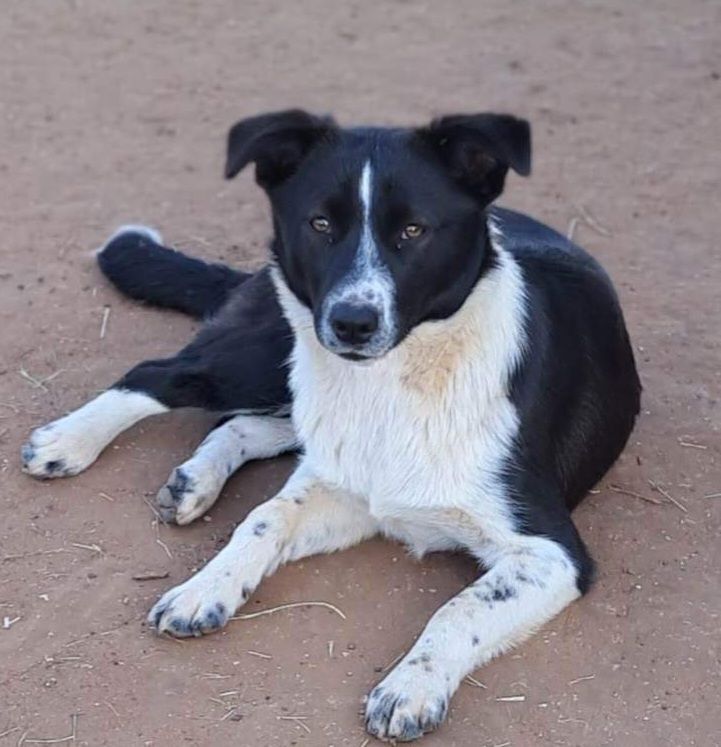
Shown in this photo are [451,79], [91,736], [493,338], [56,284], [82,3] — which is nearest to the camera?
[91,736]

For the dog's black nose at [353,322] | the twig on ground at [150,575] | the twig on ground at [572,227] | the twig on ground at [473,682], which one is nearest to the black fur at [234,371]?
the twig on ground at [150,575]

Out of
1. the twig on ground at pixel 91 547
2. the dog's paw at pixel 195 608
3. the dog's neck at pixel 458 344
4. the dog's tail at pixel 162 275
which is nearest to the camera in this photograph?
the dog's paw at pixel 195 608

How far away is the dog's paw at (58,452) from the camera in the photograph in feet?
15.9

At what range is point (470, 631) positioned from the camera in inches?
158

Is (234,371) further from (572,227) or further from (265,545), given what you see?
(572,227)

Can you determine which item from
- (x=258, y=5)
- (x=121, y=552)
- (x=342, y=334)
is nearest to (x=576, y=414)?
(x=342, y=334)

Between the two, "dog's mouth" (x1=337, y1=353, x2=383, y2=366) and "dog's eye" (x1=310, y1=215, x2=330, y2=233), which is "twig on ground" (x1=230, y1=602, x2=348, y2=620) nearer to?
"dog's mouth" (x1=337, y1=353, x2=383, y2=366)

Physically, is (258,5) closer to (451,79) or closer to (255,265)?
(451,79)

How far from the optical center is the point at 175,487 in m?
4.68

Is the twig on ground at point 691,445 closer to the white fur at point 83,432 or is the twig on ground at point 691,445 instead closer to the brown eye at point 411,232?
the brown eye at point 411,232

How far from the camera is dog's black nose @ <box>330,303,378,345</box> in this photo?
390cm

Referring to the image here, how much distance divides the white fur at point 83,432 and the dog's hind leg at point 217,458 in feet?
0.85

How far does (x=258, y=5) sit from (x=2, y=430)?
511 cm

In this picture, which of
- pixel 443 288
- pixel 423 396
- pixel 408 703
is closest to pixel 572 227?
pixel 423 396
